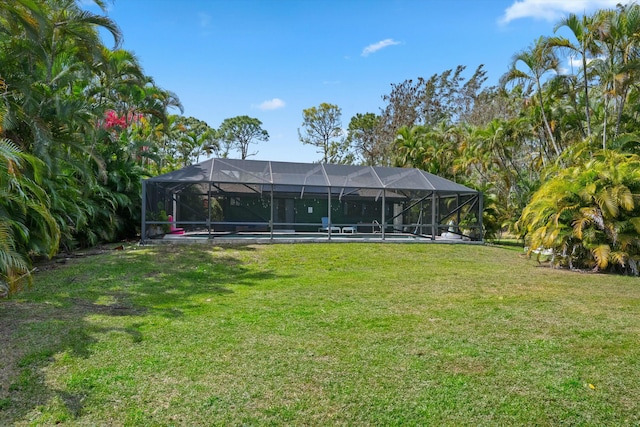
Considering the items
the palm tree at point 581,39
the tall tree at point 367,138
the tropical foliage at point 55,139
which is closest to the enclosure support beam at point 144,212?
the tropical foliage at point 55,139

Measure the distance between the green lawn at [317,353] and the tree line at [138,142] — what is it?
141 cm

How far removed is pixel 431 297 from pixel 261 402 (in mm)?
4284

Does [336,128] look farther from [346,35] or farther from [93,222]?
[93,222]

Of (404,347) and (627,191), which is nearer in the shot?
(404,347)

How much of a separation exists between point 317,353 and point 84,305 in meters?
3.88

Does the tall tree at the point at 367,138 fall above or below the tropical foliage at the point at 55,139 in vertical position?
above

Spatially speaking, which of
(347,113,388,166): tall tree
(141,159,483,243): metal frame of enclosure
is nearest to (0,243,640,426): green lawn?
(141,159,483,243): metal frame of enclosure

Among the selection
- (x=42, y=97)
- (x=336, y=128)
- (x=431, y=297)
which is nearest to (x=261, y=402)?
(x=431, y=297)

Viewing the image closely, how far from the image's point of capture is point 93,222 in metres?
12.7

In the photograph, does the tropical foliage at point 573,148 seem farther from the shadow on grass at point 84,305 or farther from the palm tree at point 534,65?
the shadow on grass at point 84,305

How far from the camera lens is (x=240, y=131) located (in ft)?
163

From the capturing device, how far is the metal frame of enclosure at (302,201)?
14.4m

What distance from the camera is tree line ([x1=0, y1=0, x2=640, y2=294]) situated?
743 cm

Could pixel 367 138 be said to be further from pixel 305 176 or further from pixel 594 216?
pixel 594 216
